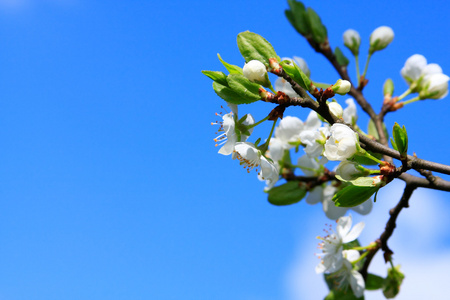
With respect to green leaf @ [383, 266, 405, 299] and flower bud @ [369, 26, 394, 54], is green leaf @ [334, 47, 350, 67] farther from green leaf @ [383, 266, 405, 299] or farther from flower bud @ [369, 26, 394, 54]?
green leaf @ [383, 266, 405, 299]

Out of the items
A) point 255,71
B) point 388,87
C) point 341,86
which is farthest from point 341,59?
point 255,71

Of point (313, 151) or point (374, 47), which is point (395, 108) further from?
point (313, 151)

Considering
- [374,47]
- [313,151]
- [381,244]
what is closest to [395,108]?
[374,47]

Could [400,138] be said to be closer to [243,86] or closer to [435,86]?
[243,86]

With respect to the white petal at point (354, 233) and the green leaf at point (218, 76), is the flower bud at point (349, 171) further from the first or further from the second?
the white petal at point (354, 233)

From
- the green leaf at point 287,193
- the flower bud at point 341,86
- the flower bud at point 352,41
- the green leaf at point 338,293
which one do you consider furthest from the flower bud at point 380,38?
the flower bud at point 341,86

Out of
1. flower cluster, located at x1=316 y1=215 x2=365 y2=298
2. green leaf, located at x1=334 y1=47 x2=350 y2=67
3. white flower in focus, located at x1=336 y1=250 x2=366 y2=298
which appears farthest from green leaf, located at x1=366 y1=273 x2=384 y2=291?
green leaf, located at x1=334 y1=47 x2=350 y2=67
